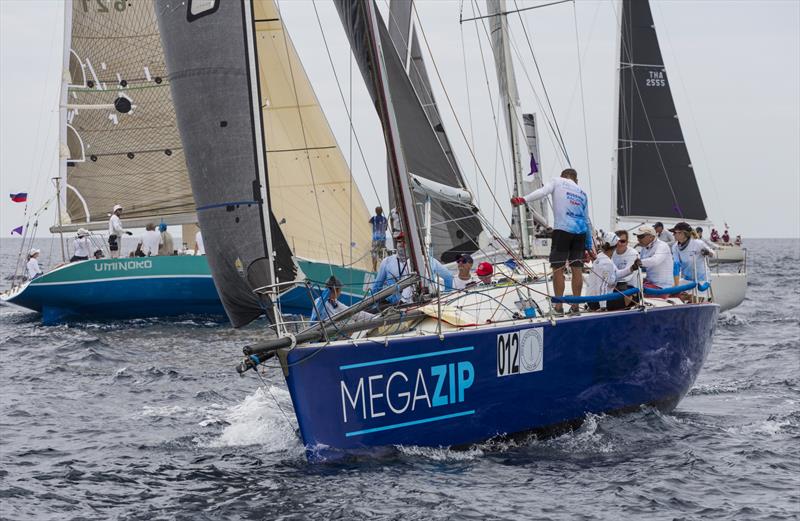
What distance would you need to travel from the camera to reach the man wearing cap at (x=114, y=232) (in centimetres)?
2155

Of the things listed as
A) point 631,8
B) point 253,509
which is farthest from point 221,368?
point 631,8

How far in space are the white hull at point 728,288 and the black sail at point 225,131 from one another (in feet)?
51.2

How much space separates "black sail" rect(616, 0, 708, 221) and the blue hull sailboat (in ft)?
51.2

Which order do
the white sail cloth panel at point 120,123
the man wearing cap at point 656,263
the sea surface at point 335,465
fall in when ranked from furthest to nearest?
1. the white sail cloth panel at point 120,123
2. the man wearing cap at point 656,263
3. the sea surface at point 335,465

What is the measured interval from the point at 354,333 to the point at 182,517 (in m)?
2.78

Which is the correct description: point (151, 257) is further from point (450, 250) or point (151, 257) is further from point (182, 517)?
point (182, 517)

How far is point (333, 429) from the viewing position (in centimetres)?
837

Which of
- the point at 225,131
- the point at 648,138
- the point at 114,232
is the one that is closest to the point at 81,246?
the point at 114,232

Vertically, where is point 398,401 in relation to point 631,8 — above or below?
below

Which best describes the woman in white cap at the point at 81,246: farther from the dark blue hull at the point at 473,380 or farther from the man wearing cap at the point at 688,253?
the dark blue hull at the point at 473,380

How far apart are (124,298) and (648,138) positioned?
1263 cm

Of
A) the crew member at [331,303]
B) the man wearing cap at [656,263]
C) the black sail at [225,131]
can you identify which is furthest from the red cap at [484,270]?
the black sail at [225,131]

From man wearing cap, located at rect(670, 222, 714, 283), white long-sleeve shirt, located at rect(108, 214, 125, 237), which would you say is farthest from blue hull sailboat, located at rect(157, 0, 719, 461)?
white long-sleeve shirt, located at rect(108, 214, 125, 237)

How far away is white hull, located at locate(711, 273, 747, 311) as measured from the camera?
875 inches
